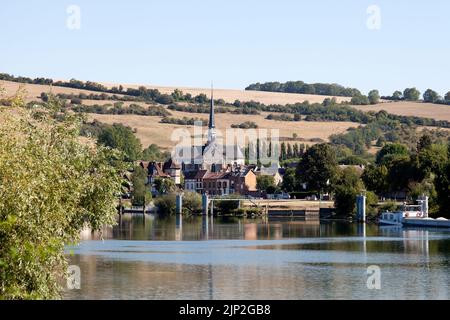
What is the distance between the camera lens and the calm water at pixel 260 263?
49781mm

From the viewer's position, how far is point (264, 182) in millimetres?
179875

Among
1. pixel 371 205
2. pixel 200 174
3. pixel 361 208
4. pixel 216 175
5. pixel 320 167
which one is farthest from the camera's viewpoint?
pixel 200 174

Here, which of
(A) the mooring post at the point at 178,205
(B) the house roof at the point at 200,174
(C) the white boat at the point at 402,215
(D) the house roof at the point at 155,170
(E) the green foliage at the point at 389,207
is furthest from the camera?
(D) the house roof at the point at 155,170

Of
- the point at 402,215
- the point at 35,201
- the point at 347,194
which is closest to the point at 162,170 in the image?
the point at 347,194

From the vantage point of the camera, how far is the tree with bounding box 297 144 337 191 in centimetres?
15062

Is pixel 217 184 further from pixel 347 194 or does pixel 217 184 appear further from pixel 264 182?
pixel 347 194

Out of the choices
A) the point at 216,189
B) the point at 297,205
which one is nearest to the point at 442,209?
the point at 297,205

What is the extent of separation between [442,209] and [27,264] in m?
93.5

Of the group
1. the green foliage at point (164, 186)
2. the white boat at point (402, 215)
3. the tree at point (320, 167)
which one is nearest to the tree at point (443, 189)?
the white boat at point (402, 215)

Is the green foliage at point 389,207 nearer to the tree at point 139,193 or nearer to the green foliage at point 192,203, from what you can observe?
the green foliage at point 192,203

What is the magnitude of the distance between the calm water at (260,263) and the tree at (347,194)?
2696cm

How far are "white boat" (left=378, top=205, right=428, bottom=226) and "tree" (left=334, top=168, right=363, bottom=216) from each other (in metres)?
8.96

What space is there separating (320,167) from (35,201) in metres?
121
